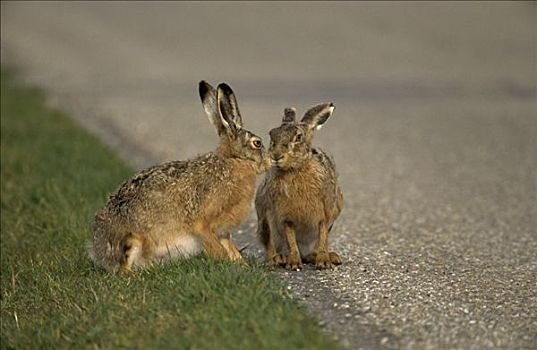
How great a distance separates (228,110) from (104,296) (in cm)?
158

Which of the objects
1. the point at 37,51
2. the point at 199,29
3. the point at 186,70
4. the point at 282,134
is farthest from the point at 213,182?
the point at 199,29

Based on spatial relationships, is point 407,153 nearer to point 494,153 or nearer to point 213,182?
point 494,153

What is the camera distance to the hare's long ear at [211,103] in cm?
762

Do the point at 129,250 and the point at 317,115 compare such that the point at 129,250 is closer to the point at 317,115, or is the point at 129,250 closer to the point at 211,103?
the point at 211,103

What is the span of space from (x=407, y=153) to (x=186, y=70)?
774 cm

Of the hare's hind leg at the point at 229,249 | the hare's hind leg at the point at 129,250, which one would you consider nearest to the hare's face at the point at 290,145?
the hare's hind leg at the point at 229,249

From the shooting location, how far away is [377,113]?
1595 cm

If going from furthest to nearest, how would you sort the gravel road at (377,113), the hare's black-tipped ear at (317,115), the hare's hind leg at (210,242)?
1. the hare's black-tipped ear at (317,115)
2. the hare's hind leg at (210,242)
3. the gravel road at (377,113)

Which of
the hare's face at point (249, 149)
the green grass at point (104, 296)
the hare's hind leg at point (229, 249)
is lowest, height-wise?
the green grass at point (104, 296)

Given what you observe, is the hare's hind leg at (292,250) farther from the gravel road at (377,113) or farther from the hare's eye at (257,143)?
the hare's eye at (257,143)

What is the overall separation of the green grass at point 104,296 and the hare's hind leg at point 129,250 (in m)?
0.09

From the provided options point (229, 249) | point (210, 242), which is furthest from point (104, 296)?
point (229, 249)

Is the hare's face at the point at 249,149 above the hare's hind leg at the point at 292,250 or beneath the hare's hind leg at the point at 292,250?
above

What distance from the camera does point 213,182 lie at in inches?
292
